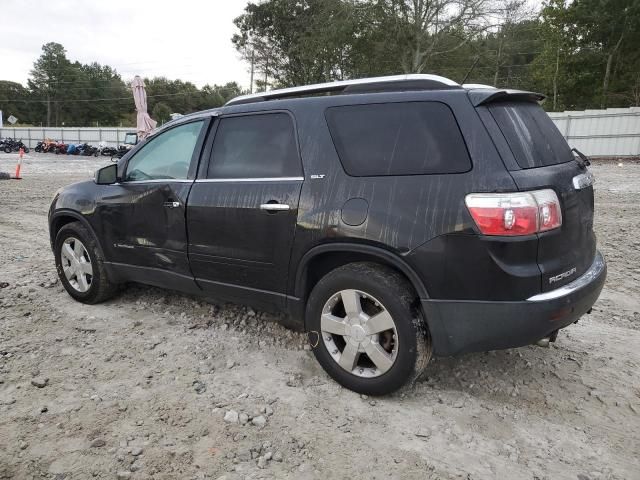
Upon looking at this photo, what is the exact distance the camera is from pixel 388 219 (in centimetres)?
270

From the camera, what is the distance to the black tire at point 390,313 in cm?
271

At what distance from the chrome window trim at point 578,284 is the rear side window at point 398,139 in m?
0.76

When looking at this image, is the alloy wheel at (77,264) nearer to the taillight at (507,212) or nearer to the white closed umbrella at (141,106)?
the taillight at (507,212)

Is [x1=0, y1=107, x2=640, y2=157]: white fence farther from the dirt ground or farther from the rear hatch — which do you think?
the dirt ground

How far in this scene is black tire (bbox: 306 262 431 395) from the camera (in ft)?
8.89

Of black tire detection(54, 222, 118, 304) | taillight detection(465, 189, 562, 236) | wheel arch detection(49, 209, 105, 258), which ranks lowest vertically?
black tire detection(54, 222, 118, 304)

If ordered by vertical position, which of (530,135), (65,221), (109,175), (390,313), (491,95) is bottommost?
(390,313)

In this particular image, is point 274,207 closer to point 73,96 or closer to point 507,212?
point 507,212

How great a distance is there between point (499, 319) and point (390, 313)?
57 centimetres

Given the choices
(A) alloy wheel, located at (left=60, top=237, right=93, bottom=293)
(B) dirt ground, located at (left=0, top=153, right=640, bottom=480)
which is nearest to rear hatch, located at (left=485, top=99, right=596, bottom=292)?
(B) dirt ground, located at (left=0, top=153, right=640, bottom=480)

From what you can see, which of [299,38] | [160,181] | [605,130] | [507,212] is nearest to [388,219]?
[507,212]

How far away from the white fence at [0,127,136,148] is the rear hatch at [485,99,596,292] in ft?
138

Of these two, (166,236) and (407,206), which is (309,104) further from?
(166,236)

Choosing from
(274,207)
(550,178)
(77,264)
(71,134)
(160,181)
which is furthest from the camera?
(71,134)
